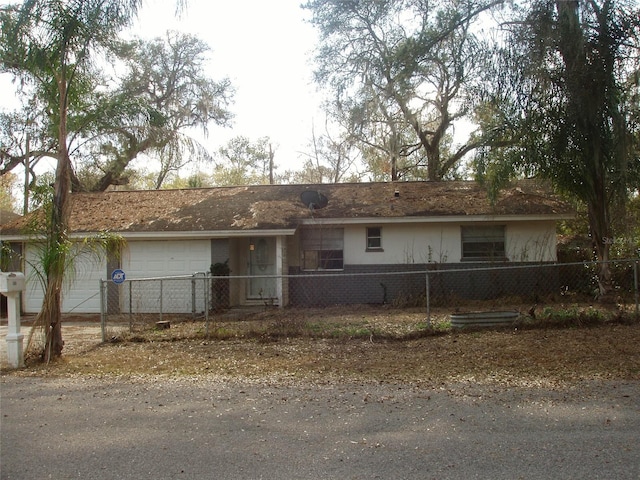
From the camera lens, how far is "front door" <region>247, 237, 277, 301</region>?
16141 millimetres

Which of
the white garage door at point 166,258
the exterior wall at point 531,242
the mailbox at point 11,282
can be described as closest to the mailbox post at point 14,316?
the mailbox at point 11,282

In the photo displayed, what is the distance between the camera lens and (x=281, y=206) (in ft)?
54.3

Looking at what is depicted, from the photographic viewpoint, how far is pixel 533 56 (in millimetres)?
11195

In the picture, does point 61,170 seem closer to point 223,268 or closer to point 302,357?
point 302,357

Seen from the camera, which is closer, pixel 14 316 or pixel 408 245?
pixel 14 316

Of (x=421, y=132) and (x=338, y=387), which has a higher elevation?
(x=421, y=132)

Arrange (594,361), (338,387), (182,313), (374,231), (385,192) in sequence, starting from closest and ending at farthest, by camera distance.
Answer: (338,387), (594,361), (182,313), (374,231), (385,192)

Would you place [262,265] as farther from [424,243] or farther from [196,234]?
[424,243]

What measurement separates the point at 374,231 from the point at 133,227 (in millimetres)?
6677

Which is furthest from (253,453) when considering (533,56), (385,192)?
(385,192)

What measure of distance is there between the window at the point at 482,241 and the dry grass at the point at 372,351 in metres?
4.77

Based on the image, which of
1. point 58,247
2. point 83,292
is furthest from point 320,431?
point 83,292

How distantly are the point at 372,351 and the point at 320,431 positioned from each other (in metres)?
3.90

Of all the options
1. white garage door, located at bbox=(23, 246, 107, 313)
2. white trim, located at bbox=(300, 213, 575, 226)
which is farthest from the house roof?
white garage door, located at bbox=(23, 246, 107, 313)
